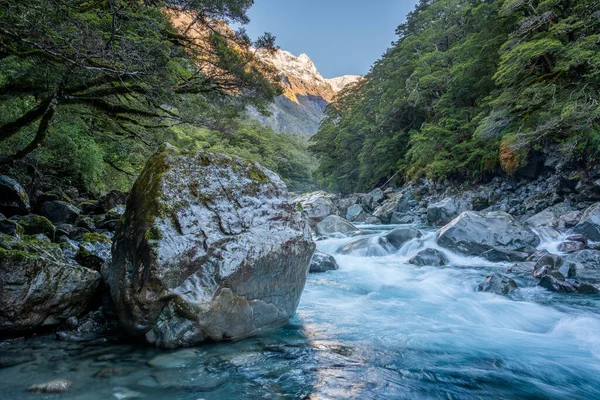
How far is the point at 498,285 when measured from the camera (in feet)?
18.9

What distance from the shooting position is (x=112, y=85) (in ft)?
19.3

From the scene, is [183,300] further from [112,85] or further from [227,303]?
[112,85]


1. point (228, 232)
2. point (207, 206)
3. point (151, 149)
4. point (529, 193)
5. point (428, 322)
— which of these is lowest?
point (428, 322)

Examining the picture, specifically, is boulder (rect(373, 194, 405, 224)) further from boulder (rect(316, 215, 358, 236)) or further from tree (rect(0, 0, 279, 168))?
tree (rect(0, 0, 279, 168))

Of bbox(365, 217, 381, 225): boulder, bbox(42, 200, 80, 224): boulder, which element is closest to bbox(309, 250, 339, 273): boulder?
bbox(42, 200, 80, 224): boulder

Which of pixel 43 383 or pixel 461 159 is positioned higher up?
pixel 461 159

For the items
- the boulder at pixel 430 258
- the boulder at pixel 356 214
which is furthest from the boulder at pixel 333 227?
the boulder at pixel 356 214

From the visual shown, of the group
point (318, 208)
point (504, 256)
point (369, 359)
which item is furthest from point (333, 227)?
point (369, 359)

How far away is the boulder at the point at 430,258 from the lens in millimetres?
8281

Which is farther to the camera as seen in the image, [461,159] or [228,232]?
[461,159]

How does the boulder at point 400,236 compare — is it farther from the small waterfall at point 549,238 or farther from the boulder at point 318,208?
the boulder at point 318,208

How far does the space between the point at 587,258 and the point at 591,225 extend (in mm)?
2337

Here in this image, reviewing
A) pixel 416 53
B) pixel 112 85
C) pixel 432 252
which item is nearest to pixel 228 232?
pixel 112 85

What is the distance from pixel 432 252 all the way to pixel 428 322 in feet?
14.3
